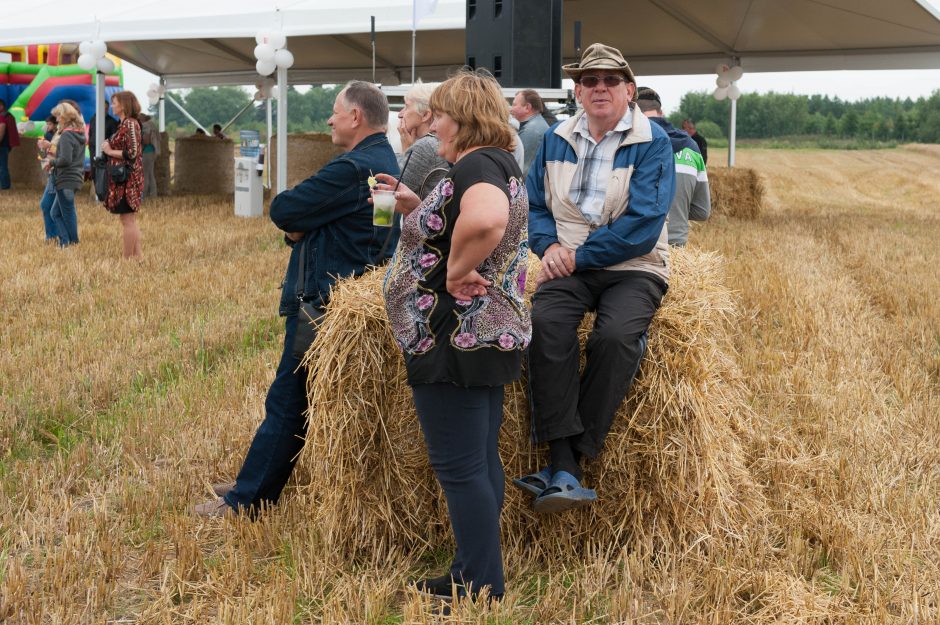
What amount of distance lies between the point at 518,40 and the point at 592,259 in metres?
4.93

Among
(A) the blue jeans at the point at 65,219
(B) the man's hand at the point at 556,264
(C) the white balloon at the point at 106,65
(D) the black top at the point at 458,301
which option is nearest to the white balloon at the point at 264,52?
(C) the white balloon at the point at 106,65

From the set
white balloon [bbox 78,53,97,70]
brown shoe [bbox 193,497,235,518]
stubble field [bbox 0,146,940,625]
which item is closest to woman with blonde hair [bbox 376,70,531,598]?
stubble field [bbox 0,146,940,625]

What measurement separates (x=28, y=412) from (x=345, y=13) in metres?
9.93

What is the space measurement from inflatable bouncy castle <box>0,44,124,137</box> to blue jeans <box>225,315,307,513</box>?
63.2 feet

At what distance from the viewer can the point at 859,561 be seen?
3137mm

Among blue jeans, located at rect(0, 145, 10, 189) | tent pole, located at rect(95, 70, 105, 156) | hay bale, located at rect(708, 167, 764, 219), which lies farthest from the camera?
blue jeans, located at rect(0, 145, 10, 189)

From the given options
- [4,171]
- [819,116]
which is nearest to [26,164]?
[4,171]

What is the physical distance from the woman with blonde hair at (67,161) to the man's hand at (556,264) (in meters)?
8.00

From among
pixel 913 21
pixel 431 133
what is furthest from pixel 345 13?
pixel 431 133

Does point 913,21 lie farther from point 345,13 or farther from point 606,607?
point 606,607

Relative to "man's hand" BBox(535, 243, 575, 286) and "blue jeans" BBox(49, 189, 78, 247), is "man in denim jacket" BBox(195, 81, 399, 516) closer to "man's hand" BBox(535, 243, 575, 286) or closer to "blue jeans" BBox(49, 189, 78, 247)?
"man's hand" BBox(535, 243, 575, 286)

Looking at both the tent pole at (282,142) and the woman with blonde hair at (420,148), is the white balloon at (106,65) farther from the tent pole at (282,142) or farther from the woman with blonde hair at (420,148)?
the woman with blonde hair at (420,148)

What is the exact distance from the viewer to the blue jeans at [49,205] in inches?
409

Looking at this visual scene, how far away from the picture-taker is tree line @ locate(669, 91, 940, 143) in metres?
63.7
